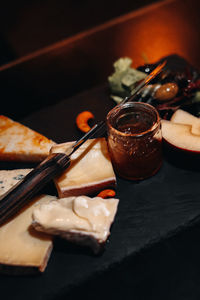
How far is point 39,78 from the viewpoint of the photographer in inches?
101

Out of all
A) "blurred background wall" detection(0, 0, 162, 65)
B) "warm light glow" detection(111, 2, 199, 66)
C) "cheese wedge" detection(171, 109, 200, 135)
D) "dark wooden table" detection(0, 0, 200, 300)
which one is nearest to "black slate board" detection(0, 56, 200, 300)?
"dark wooden table" detection(0, 0, 200, 300)

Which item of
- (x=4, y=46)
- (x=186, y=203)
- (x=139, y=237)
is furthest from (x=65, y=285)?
(x=4, y=46)

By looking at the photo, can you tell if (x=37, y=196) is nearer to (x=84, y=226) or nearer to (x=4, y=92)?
(x=84, y=226)

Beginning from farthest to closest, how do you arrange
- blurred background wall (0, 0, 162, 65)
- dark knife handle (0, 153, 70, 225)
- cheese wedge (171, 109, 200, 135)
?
1. blurred background wall (0, 0, 162, 65)
2. cheese wedge (171, 109, 200, 135)
3. dark knife handle (0, 153, 70, 225)

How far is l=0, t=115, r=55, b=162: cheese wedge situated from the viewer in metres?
1.90

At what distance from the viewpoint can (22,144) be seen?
1964 mm

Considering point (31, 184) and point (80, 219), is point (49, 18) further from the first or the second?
point (80, 219)

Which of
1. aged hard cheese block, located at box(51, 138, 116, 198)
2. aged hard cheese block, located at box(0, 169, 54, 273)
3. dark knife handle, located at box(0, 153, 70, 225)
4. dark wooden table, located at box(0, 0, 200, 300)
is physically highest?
dark knife handle, located at box(0, 153, 70, 225)

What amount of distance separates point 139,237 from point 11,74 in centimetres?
163

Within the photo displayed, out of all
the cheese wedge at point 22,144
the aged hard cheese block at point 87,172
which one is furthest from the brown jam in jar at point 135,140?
the cheese wedge at point 22,144

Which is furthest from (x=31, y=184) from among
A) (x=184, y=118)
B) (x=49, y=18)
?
(x=49, y=18)

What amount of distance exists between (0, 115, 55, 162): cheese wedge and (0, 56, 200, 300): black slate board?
489mm

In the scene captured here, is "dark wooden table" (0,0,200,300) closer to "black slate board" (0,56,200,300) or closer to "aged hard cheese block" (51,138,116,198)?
"black slate board" (0,56,200,300)

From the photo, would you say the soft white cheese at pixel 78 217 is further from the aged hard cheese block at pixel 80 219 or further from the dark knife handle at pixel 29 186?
the dark knife handle at pixel 29 186
